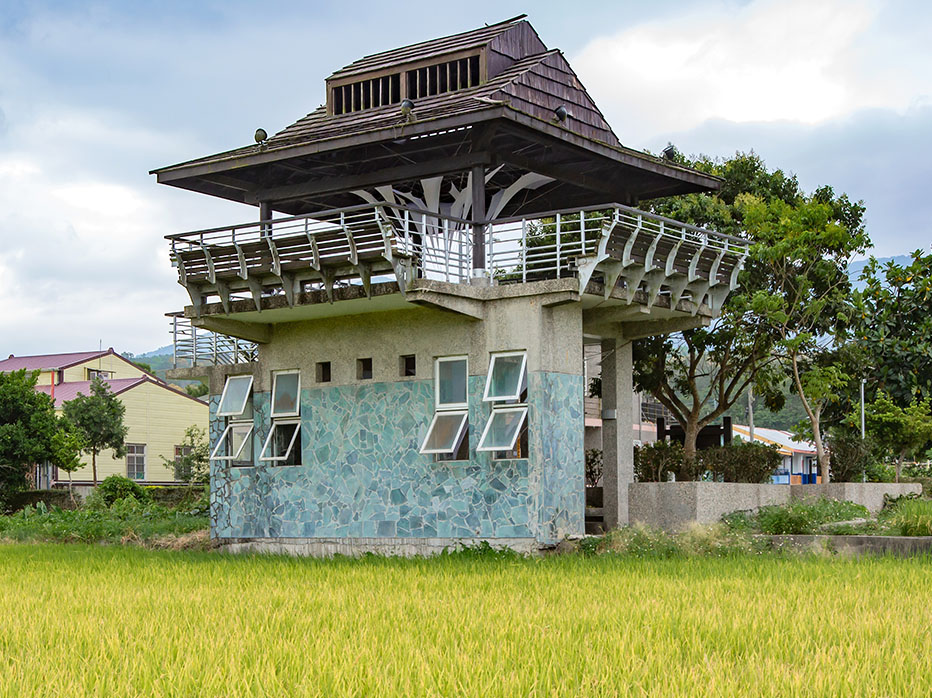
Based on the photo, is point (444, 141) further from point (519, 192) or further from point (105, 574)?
point (105, 574)

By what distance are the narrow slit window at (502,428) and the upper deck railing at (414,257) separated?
2.38 m

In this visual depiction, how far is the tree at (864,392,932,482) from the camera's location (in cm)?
3089

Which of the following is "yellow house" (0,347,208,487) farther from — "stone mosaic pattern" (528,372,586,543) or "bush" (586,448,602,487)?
"stone mosaic pattern" (528,372,586,543)

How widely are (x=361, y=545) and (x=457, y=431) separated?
3.12m

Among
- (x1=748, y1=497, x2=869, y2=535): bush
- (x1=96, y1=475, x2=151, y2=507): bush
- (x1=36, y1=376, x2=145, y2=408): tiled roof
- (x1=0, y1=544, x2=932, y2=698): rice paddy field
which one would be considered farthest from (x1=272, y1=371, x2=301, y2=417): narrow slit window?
(x1=36, y1=376, x2=145, y2=408): tiled roof

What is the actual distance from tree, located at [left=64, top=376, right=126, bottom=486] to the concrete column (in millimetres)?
35215

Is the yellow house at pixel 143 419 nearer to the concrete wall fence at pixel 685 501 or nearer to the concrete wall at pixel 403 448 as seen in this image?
the concrete wall at pixel 403 448

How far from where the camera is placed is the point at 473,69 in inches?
975

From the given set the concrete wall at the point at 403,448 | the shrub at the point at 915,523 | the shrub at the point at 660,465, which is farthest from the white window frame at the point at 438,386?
the shrub at the point at 915,523

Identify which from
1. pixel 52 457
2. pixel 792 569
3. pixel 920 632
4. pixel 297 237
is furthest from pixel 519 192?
pixel 52 457

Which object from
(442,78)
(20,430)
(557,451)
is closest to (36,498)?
(20,430)

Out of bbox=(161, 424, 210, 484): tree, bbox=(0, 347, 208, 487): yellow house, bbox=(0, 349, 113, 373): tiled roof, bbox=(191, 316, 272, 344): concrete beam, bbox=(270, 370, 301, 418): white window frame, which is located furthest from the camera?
bbox=(0, 349, 113, 373): tiled roof

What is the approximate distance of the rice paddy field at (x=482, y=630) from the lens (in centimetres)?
929

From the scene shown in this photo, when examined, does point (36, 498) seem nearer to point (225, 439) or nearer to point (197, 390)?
point (225, 439)
